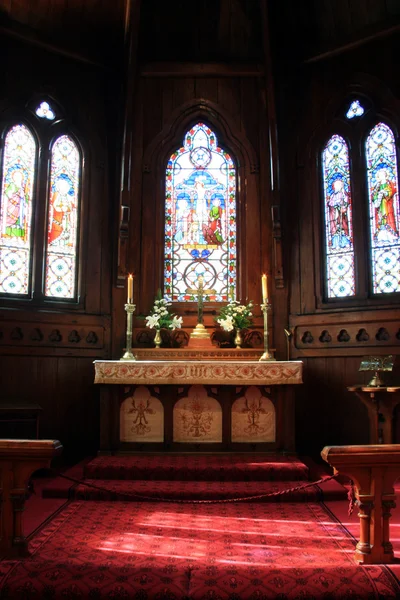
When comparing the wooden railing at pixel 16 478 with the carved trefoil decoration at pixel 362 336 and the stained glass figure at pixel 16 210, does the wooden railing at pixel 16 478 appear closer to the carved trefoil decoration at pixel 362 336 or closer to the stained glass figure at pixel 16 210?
the stained glass figure at pixel 16 210

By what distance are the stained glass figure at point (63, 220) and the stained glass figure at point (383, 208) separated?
160 inches

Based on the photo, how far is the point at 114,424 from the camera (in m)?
6.98

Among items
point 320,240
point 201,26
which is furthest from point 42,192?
point 320,240

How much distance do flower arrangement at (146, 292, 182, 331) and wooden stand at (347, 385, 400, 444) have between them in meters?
2.37

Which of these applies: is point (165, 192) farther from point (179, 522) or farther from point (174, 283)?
point (179, 522)

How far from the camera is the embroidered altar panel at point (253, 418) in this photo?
23.2 feet

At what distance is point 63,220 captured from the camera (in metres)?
8.38

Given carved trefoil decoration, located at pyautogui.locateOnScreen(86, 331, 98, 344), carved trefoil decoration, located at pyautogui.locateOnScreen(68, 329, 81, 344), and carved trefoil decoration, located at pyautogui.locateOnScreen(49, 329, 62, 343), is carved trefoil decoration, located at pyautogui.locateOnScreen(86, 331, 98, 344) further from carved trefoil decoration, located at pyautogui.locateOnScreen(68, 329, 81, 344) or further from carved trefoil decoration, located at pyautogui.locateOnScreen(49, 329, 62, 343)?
carved trefoil decoration, located at pyautogui.locateOnScreen(49, 329, 62, 343)

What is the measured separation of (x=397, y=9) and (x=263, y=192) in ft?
9.71

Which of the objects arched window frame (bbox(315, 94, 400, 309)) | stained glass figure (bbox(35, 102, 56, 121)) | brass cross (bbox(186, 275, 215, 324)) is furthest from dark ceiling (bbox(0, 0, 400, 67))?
brass cross (bbox(186, 275, 215, 324))

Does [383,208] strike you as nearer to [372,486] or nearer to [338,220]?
[338,220]

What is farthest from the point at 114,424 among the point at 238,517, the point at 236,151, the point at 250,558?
the point at 236,151

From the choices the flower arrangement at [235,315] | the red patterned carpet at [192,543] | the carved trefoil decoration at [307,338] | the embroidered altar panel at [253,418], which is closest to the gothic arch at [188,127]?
the flower arrangement at [235,315]

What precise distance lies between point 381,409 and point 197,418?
2.11 metres
